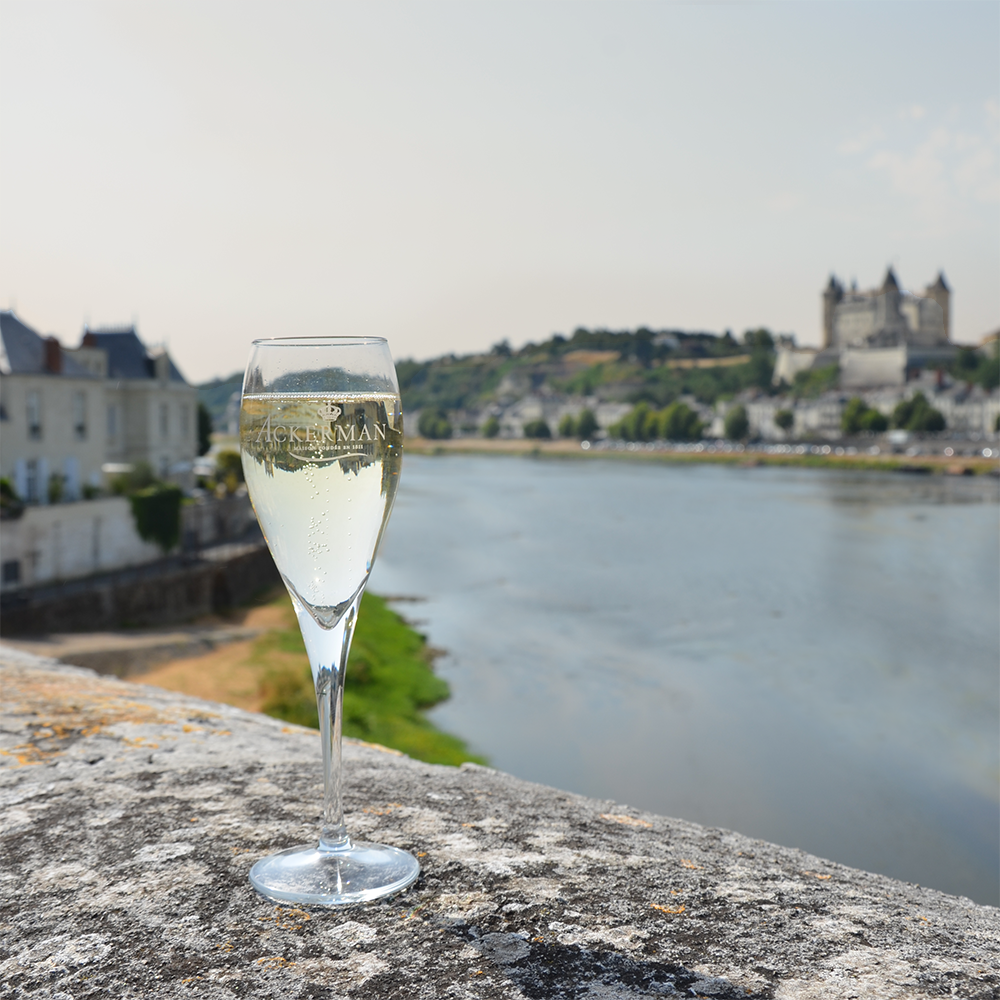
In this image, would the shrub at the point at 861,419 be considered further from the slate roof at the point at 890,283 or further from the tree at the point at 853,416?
the slate roof at the point at 890,283

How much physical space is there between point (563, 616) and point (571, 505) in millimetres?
31383

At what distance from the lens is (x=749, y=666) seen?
24.0 metres

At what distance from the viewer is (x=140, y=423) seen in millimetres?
34594

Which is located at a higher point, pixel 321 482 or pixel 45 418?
pixel 45 418

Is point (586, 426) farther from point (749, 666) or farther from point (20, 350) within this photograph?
point (749, 666)

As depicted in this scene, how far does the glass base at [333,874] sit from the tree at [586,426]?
14523 cm

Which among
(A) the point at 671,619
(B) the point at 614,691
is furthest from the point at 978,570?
(B) the point at 614,691

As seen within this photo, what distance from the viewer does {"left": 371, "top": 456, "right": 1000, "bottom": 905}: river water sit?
51.5ft

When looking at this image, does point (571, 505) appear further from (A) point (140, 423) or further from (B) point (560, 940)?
(B) point (560, 940)

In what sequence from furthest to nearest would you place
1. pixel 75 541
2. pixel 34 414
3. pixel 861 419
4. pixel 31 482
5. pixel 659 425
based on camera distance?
pixel 659 425 → pixel 861 419 → pixel 34 414 → pixel 31 482 → pixel 75 541

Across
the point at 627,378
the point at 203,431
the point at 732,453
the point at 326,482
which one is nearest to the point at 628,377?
the point at 627,378

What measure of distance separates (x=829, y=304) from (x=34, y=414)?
14877cm

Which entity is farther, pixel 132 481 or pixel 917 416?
pixel 917 416

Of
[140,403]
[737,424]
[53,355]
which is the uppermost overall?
[53,355]
